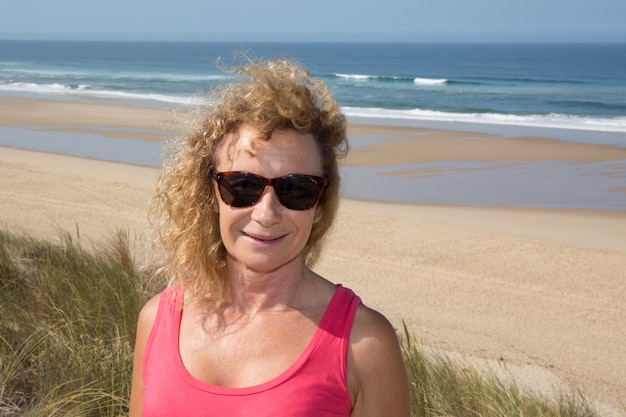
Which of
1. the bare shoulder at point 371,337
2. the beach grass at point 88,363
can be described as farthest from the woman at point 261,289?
the beach grass at point 88,363

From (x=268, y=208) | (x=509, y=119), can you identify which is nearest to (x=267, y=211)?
(x=268, y=208)

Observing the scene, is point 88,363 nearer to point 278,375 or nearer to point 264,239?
point 264,239

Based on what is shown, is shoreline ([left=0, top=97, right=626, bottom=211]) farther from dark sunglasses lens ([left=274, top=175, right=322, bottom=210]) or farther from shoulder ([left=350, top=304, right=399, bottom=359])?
shoulder ([left=350, top=304, right=399, bottom=359])

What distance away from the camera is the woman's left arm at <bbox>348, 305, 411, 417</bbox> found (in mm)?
1830

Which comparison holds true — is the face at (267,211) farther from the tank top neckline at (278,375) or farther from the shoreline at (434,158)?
the shoreline at (434,158)

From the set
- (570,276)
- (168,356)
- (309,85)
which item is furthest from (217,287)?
(570,276)

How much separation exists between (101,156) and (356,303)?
49.9 ft

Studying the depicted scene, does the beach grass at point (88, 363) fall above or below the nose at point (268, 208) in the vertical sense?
below

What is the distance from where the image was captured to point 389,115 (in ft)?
92.4

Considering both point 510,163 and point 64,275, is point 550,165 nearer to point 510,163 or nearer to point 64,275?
point 510,163

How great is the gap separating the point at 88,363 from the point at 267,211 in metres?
1.98

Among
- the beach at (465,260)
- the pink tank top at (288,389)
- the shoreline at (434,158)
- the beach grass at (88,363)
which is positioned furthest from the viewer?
the shoreline at (434,158)

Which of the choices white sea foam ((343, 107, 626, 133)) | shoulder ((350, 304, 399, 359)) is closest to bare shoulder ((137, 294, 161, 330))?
shoulder ((350, 304, 399, 359))

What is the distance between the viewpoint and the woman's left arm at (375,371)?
6.00 ft
